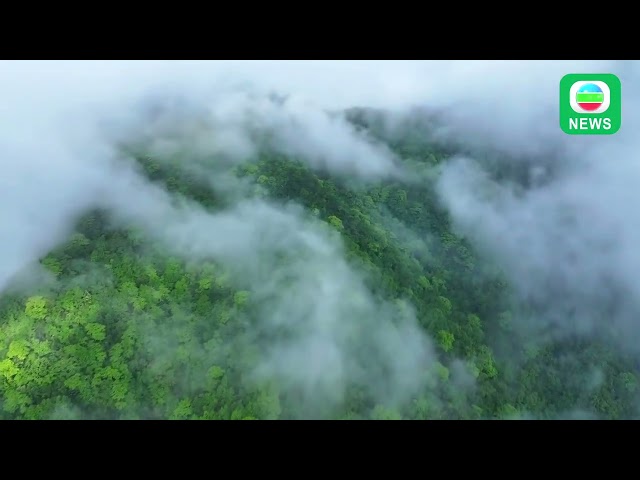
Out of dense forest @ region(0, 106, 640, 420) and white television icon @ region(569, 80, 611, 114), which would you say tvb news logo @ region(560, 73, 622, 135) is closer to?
white television icon @ region(569, 80, 611, 114)

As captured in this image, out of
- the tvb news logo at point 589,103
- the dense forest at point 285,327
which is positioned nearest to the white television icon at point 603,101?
the tvb news logo at point 589,103

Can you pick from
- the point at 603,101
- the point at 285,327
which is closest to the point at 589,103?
the point at 603,101

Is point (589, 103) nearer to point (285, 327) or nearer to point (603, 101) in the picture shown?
point (603, 101)

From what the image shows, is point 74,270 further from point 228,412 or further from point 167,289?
point 228,412

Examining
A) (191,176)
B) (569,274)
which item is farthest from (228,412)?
(569,274)

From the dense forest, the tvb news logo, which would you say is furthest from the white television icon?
the dense forest
